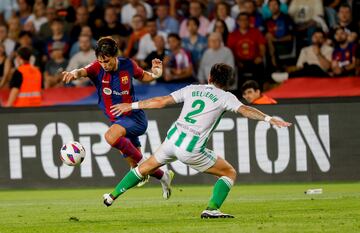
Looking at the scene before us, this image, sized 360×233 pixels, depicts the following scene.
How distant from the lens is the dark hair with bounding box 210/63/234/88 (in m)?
12.0

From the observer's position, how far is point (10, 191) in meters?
18.2

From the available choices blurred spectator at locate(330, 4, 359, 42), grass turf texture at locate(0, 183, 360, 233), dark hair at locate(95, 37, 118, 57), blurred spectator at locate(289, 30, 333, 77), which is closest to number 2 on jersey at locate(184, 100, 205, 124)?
grass turf texture at locate(0, 183, 360, 233)

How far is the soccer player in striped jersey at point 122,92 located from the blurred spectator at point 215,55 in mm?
6011

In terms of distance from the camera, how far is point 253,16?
2153 centimetres

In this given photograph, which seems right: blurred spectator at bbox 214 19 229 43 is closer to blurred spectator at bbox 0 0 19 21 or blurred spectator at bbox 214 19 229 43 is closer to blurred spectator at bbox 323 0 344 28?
blurred spectator at bbox 323 0 344 28

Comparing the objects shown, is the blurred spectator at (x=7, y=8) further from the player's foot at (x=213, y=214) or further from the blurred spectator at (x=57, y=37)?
the player's foot at (x=213, y=214)

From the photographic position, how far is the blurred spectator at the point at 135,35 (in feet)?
71.8

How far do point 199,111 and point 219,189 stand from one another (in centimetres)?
89

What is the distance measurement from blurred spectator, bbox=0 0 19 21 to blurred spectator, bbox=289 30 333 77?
6.90 m

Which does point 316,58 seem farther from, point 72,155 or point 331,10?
point 72,155

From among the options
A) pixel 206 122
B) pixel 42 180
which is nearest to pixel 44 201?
pixel 42 180

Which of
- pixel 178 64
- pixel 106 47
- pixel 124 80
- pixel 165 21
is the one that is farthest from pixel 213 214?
pixel 165 21

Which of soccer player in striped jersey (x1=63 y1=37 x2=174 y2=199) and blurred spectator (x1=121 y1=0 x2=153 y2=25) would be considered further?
blurred spectator (x1=121 y1=0 x2=153 y2=25)

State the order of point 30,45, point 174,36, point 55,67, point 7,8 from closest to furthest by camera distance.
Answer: point 174,36, point 55,67, point 30,45, point 7,8
